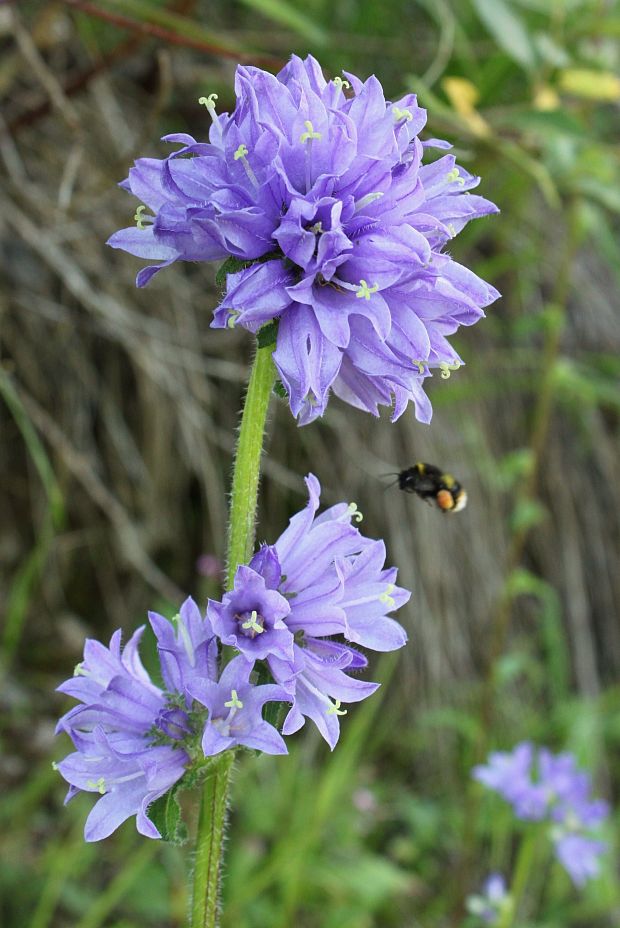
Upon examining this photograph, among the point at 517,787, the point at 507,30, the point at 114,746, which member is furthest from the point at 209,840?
the point at 507,30

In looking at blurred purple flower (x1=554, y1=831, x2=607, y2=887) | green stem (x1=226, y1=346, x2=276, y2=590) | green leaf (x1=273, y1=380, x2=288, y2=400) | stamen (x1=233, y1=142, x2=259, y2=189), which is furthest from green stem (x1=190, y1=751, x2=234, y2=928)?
blurred purple flower (x1=554, y1=831, x2=607, y2=887)

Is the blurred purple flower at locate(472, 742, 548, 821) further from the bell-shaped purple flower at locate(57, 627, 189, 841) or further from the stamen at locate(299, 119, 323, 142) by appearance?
the stamen at locate(299, 119, 323, 142)

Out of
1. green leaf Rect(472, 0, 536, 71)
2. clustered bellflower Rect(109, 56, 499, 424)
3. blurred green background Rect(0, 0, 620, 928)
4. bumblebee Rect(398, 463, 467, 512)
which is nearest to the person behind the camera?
clustered bellflower Rect(109, 56, 499, 424)

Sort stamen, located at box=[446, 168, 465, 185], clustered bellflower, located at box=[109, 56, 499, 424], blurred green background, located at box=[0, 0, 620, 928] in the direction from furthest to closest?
blurred green background, located at box=[0, 0, 620, 928]
stamen, located at box=[446, 168, 465, 185]
clustered bellflower, located at box=[109, 56, 499, 424]

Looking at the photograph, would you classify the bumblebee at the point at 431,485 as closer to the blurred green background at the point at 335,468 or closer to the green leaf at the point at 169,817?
the green leaf at the point at 169,817

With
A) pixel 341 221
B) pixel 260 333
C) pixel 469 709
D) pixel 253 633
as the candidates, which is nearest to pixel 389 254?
pixel 341 221

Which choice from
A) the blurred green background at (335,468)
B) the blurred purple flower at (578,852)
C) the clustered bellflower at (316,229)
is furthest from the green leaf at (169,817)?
the blurred purple flower at (578,852)
